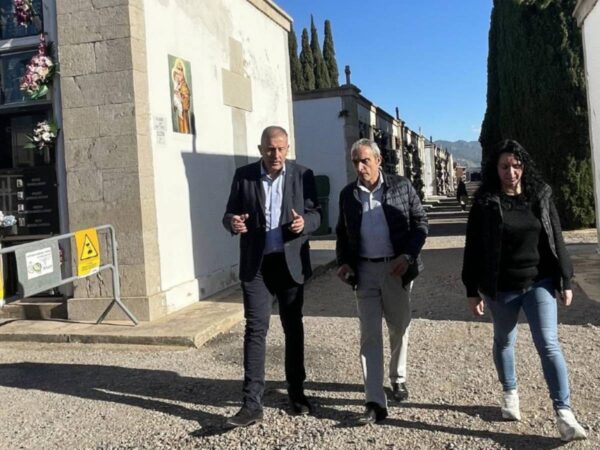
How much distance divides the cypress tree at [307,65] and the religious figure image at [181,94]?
121 ft

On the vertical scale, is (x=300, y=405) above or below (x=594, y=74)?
below

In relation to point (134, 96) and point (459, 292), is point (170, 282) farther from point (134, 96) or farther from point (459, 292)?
point (459, 292)

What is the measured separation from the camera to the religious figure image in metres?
7.18

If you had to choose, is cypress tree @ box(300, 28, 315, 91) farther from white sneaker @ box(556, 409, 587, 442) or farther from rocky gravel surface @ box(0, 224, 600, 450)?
white sneaker @ box(556, 409, 587, 442)

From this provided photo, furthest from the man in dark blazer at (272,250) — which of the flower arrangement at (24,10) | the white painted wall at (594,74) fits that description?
the white painted wall at (594,74)

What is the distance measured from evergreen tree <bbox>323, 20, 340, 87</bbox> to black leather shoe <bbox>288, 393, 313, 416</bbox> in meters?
44.2

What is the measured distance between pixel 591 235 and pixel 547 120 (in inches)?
137

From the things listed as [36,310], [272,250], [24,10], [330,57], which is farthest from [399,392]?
[330,57]

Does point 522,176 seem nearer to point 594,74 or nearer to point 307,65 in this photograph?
point 594,74

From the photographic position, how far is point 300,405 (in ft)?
13.0

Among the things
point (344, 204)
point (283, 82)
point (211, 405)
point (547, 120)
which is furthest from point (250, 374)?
point (547, 120)

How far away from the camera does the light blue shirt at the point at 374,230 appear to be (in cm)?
383

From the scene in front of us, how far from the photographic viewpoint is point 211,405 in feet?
13.8

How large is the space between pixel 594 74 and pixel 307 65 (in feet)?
119
